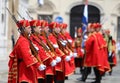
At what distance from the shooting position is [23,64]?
9.16m

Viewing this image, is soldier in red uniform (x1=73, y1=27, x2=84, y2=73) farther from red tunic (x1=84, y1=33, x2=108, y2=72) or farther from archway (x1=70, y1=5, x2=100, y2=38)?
archway (x1=70, y1=5, x2=100, y2=38)

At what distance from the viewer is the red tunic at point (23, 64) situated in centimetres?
906

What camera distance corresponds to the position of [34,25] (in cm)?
984

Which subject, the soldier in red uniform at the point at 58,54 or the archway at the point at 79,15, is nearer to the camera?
the soldier in red uniform at the point at 58,54

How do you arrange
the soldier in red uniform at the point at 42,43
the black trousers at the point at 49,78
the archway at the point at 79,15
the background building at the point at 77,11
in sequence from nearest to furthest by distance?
1. the soldier in red uniform at the point at 42,43
2. the black trousers at the point at 49,78
3. the background building at the point at 77,11
4. the archway at the point at 79,15

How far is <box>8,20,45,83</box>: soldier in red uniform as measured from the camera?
908cm

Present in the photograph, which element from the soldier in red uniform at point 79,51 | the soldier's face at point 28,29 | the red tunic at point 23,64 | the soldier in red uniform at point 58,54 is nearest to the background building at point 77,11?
the soldier in red uniform at point 79,51

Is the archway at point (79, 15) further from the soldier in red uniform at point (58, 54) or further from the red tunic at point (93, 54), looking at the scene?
the soldier in red uniform at point (58, 54)

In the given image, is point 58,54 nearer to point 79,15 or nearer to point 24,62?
point 24,62

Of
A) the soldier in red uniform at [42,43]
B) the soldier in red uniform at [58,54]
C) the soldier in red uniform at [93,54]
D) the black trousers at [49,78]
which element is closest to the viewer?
the soldier in red uniform at [42,43]

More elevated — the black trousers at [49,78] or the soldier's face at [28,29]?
the soldier's face at [28,29]


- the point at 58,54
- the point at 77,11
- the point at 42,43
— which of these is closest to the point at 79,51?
the point at 58,54

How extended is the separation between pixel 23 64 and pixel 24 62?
2.5 inches

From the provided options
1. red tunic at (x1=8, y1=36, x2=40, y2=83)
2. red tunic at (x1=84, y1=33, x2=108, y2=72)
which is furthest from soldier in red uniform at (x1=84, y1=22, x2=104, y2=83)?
red tunic at (x1=8, y1=36, x2=40, y2=83)
